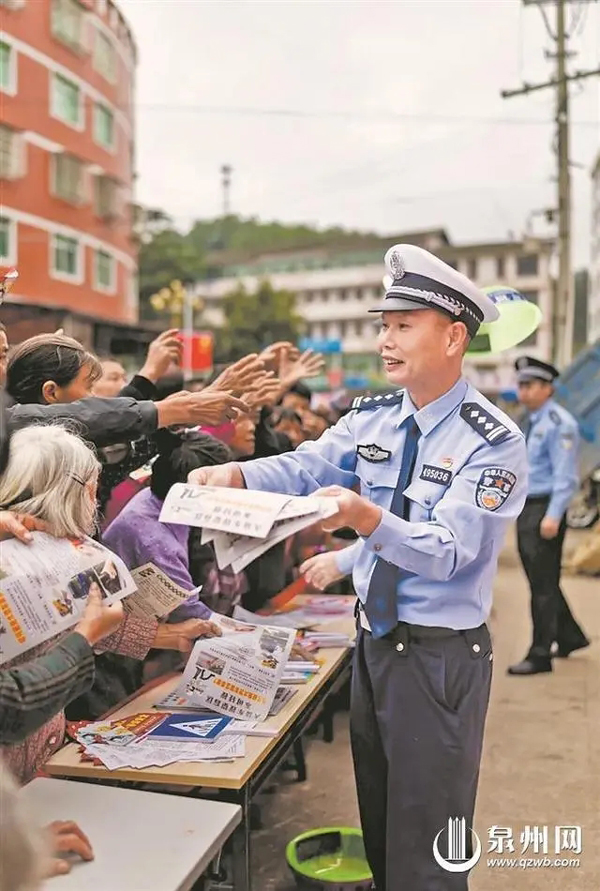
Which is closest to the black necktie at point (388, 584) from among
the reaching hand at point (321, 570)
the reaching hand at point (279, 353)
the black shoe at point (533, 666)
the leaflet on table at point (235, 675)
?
the reaching hand at point (321, 570)

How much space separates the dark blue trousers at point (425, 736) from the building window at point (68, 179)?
312 cm

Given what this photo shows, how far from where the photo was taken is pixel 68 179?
5.35 m

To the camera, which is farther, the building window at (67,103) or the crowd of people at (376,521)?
the building window at (67,103)

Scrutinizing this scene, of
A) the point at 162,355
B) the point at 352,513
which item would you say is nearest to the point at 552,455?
the point at 162,355

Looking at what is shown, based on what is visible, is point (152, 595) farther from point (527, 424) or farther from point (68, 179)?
point (68, 179)

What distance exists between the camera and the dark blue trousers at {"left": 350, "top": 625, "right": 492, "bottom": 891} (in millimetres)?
1832

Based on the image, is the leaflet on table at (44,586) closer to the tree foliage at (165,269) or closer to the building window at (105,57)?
the building window at (105,57)

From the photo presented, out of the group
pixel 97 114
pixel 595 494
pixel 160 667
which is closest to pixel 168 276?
pixel 595 494

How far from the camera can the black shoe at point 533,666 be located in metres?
4.62

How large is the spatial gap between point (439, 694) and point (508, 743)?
2.08 m

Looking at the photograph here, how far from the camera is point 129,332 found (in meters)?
11.0

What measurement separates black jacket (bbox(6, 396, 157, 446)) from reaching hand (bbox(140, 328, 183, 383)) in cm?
43

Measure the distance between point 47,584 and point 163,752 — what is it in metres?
0.64

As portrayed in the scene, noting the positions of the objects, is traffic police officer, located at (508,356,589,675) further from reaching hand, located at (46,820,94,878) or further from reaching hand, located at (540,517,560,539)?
reaching hand, located at (46,820,94,878)
